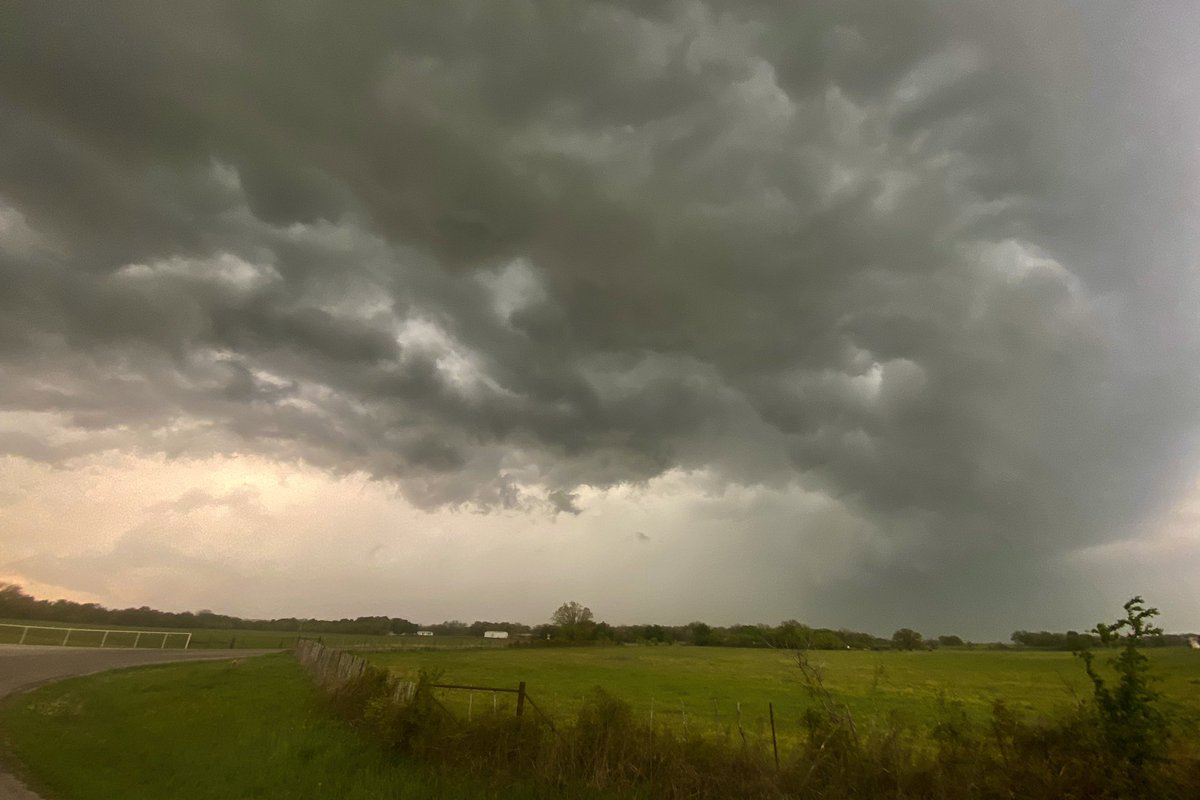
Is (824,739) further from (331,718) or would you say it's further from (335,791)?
(331,718)

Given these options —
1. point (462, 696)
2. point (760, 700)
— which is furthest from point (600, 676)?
point (462, 696)

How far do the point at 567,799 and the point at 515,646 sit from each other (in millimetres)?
150317

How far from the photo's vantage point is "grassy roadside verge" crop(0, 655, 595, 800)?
13727 millimetres

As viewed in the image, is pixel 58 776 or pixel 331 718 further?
pixel 331 718

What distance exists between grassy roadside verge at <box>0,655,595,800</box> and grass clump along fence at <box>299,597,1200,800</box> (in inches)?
45.8

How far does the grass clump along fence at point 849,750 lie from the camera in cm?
1066

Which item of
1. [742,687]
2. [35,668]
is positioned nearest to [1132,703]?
[35,668]

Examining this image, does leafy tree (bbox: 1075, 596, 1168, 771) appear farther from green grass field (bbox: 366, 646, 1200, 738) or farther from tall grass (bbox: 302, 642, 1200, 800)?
green grass field (bbox: 366, 646, 1200, 738)

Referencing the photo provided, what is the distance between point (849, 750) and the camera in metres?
13.4

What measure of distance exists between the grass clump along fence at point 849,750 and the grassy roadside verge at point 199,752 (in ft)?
3.82

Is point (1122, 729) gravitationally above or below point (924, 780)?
above

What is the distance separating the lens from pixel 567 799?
12945 millimetres

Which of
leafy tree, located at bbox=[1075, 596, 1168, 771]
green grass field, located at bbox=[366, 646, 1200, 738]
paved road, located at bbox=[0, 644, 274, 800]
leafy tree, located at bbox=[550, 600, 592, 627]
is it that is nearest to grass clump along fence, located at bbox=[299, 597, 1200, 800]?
leafy tree, located at bbox=[1075, 596, 1168, 771]

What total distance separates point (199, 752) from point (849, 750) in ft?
54.4
